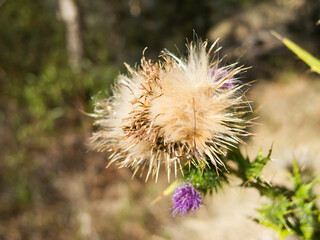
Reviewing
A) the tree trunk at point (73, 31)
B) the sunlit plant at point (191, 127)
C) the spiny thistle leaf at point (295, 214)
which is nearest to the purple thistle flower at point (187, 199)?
the sunlit plant at point (191, 127)

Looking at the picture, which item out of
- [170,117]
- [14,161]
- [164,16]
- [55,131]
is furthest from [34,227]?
[164,16]

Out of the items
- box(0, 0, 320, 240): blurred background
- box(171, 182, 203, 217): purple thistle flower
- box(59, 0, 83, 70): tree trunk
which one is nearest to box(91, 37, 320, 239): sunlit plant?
box(171, 182, 203, 217): purple thistle flower

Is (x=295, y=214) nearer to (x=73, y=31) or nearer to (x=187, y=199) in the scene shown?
(x=187, y=199)

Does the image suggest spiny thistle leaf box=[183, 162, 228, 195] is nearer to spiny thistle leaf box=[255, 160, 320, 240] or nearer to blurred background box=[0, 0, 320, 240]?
spiny thistle leaf box=[255, 160, 320, 240]

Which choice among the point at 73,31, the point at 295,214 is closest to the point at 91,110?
the point at 73,31

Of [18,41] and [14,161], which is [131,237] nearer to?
[14,161]

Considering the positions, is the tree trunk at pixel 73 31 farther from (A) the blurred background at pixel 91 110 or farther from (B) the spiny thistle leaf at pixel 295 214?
(B) the spiny thistle leaf at pixel 295 214
